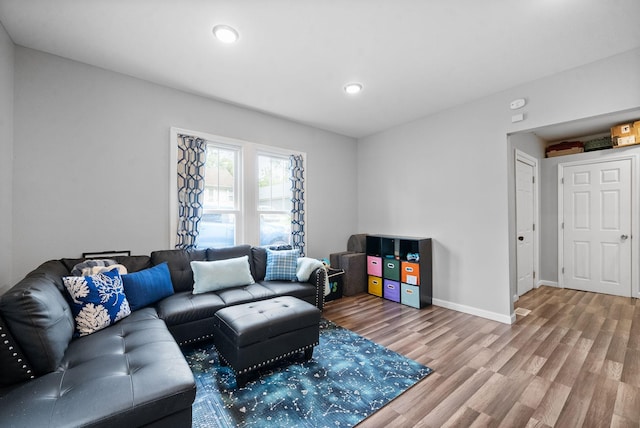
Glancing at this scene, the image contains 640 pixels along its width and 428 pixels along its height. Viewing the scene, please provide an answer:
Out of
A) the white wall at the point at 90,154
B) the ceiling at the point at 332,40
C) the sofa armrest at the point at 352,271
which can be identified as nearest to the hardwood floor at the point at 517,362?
the sofa armrest at the point at 352,271

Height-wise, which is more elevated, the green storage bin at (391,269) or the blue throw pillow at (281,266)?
the blue throw pillow at (281,266)

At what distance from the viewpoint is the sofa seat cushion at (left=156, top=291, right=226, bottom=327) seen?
225 cm

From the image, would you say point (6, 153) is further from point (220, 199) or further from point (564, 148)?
point (564, 148)

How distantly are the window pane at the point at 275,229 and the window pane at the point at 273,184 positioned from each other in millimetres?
129

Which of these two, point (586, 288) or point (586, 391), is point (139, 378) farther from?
point (586, 288)

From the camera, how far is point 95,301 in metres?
1.91

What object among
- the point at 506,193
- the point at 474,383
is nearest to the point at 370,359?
the point at 474,383

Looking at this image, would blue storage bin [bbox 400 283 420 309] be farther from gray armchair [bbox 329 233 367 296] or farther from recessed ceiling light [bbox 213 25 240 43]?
recessed ceiling light [bbox 213 25 240 43]

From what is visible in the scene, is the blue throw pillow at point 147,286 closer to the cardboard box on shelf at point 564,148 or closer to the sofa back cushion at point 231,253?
the sofa back cushion at point 231,253

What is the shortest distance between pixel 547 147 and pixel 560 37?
3.42 meters

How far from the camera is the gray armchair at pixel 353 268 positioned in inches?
162

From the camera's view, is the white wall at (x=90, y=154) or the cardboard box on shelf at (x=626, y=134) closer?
the white wall at (x=90, y=154)

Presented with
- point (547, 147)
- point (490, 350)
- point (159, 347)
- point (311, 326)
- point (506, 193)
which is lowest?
point (490, 350)

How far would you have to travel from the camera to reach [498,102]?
3.14 metres
